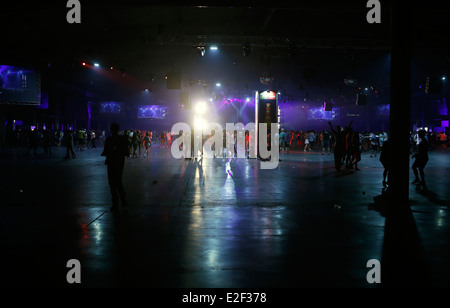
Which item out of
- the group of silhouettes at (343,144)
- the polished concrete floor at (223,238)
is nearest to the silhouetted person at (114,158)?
the polished concrete floor at (223,238)

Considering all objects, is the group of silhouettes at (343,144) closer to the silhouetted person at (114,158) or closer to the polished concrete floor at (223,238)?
the polished concrete floor at (223,238)

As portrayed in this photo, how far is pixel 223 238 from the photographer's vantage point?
20.5 feet

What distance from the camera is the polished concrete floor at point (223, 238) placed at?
452 cm

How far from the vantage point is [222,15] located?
21094 millimetres

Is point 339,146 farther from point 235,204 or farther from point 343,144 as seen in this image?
point 235,204

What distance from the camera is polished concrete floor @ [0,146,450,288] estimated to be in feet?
14.8

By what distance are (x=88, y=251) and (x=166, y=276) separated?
62.0 inches

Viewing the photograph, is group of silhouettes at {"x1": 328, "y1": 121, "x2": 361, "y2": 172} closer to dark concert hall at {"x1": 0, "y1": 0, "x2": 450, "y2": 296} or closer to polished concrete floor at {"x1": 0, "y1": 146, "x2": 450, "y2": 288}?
dark concert hall at {"x1": 0, "y1": 0, "x2": 450, "y2": 296}

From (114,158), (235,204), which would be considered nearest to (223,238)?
(235,204)

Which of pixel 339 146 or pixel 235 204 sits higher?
pixel 339 146

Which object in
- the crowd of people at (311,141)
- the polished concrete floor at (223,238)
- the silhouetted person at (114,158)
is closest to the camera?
the polished concrete floor at (223,238)

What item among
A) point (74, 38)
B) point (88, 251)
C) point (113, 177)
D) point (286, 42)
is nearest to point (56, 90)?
point (74, 38)

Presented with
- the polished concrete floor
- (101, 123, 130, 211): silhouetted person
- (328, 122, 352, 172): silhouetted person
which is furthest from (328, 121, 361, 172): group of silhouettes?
(101, 123, 130, 211): silhouetted person

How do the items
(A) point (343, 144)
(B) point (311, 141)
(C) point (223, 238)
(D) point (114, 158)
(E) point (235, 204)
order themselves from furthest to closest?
(B) point (311, 141) < (A) point (343, 144) < (E) point (235, 204) < (D) point (114, 158) < (C) point (223, 238)
